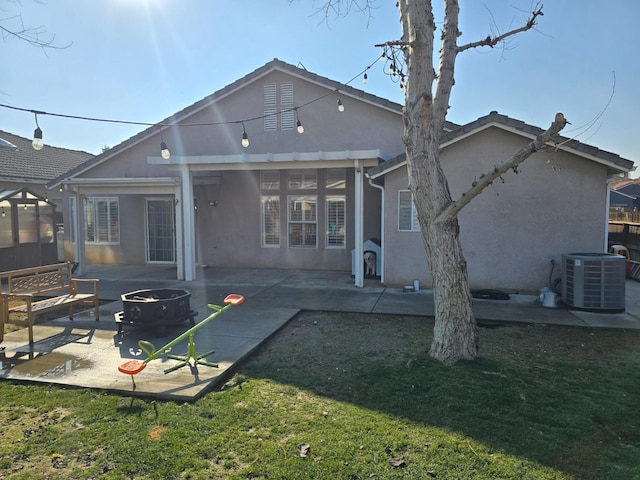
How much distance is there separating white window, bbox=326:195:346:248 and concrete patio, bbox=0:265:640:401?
1.27 meters

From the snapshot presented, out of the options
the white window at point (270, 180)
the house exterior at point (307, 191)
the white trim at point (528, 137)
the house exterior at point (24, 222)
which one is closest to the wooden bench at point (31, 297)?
→ the house exterior at point (307, 191)

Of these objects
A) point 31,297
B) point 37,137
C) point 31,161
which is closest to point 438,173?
point 31,297

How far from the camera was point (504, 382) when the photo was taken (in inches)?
175

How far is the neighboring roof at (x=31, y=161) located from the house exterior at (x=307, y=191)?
8.43ft

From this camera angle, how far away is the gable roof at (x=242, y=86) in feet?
37.8

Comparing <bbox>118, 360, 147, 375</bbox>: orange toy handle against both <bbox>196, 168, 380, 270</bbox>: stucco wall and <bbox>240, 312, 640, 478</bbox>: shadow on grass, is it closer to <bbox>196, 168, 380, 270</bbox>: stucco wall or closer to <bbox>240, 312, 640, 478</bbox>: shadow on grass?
<bbox>240, 312, 640, 478</bbox>: shadow on grass

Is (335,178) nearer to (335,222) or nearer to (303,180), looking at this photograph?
(303,180)

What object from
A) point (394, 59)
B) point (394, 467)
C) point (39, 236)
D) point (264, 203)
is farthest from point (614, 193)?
point (39, 236)

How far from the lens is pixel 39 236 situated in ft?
42.1

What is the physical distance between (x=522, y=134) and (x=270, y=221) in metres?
7.30

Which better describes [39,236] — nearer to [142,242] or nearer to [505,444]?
[142,242]

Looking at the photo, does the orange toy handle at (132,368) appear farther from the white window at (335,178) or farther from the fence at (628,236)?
the fence at (628,236)

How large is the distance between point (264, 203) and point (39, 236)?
653cm

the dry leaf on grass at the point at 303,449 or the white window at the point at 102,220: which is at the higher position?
the white window at the point at 102,220
